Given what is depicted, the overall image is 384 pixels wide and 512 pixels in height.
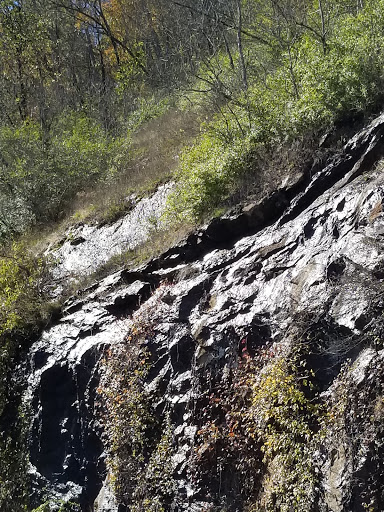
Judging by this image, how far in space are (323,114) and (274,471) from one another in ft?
17.2

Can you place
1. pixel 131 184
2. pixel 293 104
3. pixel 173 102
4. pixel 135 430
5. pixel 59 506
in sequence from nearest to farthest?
Result: pixel 135 430, pixel 59 506, pixel 293 104, pixel 131 184, pixel 173 102

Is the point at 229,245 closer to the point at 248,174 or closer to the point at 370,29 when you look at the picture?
the point at 248,174

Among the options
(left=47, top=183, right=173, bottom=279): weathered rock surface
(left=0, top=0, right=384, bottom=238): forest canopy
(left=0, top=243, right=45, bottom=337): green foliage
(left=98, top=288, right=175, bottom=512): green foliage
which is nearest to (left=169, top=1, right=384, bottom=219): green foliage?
(left=0, top=0, right=384, bottom=238): forest canopy

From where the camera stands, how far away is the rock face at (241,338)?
5023mm

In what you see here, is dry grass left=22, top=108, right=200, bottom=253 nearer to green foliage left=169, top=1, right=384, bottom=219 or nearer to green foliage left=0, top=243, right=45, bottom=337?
green foliage left=0, top=243, right=45, bottom=337

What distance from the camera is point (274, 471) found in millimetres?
5406

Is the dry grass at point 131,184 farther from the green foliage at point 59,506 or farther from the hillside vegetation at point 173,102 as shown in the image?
the green foliage at point 59,506

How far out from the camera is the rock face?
5023mm

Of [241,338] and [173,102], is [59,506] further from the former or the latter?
[173,102]

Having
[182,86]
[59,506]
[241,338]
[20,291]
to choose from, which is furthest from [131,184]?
[59,506]

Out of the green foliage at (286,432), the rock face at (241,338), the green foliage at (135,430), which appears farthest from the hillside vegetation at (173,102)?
the green foliage at (286,432)

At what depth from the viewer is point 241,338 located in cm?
639

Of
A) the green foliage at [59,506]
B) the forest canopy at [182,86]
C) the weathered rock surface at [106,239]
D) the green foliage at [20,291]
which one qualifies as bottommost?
the green foliage at [59,506]

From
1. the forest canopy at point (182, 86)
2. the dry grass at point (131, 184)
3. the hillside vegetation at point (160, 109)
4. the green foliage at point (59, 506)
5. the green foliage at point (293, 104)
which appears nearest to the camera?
the green foliage at point (59, 506)
